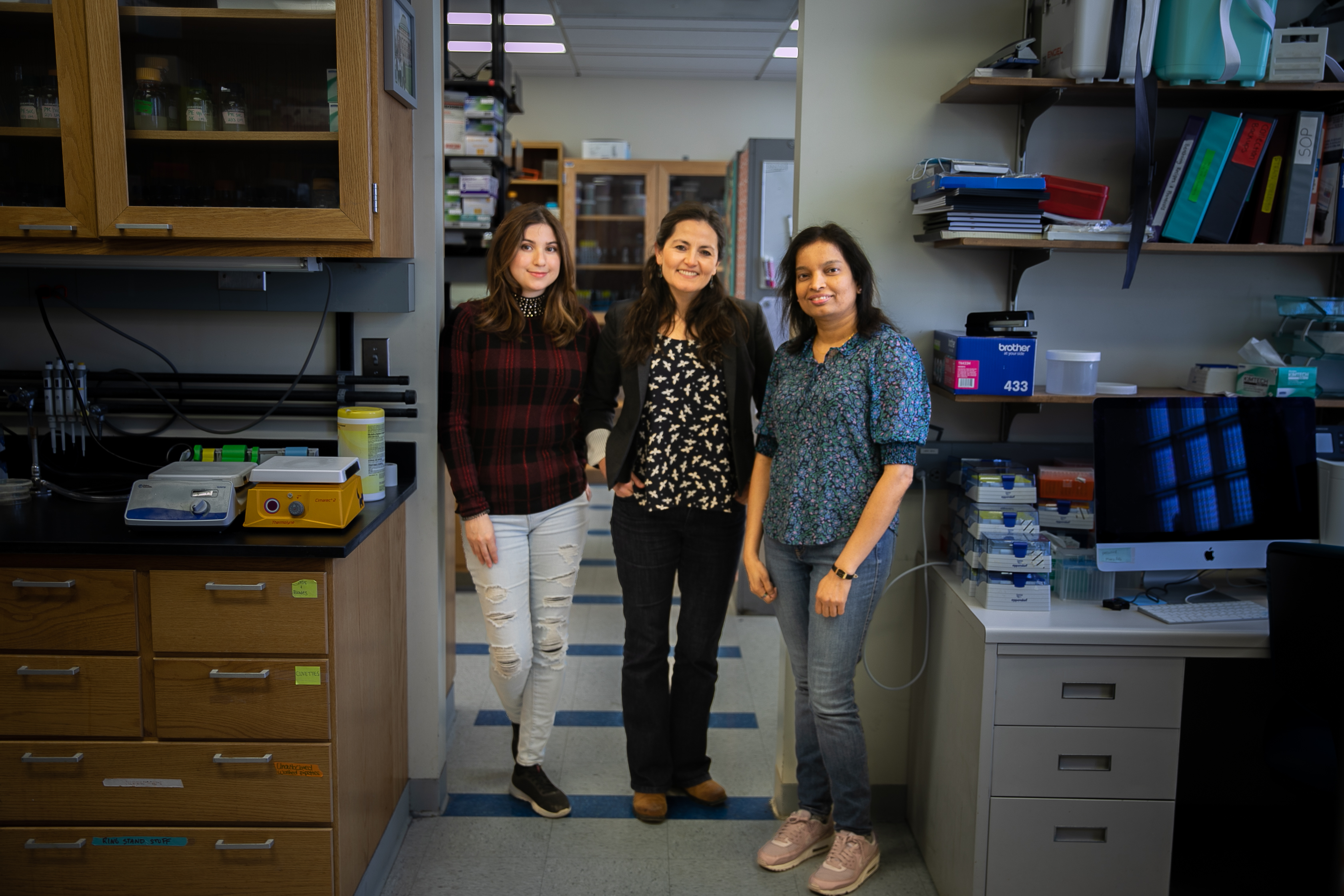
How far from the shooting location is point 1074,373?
217 centimetres

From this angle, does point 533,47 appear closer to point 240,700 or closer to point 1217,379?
point 1217,379

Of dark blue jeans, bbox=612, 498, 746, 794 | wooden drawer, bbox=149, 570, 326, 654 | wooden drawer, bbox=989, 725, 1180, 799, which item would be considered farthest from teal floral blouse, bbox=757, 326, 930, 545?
wooden drawer, bbox=149, 570, 326, 654

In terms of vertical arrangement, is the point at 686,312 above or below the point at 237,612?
above

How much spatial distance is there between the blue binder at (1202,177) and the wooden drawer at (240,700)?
80.8 inches

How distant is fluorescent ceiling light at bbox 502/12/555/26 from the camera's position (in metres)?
5.65

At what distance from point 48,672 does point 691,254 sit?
1540 millimetres

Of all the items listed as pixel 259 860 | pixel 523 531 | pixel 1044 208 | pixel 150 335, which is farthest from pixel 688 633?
pixel 150 335

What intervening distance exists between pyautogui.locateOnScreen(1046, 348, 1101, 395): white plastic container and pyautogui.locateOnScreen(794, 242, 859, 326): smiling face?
55 centimetres

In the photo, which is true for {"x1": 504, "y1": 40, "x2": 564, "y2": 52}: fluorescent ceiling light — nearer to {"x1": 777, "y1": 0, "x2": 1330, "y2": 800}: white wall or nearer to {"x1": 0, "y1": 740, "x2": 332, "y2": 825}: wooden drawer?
{"x1": 777, "y1": 0, "x2": 1330, "y2": 800}: white wall

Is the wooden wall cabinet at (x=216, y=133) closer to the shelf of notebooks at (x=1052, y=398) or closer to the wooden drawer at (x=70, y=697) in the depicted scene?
the wooden drawer at (x=70, y=697)

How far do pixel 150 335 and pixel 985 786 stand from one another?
86.1 inches

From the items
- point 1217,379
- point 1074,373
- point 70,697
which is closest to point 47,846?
point 70,697

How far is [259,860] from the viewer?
1.84 meters

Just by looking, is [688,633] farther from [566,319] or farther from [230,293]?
[230,293]
